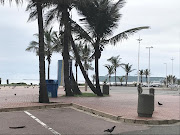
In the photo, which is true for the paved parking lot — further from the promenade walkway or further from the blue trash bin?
the blue trash bin

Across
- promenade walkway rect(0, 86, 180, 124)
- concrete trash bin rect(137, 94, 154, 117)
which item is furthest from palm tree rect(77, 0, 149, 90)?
concrete trash bin rect(137, 94, 154, 117)

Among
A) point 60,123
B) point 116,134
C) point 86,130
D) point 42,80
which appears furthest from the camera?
point 42,80

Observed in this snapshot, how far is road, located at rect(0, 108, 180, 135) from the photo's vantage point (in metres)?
7.10

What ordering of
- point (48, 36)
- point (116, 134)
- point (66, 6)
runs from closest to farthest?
point (116, 134) → point (66, 6) → point (48, 36)

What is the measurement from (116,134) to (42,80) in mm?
7407

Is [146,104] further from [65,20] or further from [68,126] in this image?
[65,20]

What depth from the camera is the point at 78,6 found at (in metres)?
18.4

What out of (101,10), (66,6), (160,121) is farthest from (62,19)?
(160,121)

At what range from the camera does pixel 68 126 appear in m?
7.77

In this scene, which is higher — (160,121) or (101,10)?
(101,10)

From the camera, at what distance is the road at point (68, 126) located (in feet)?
23.3

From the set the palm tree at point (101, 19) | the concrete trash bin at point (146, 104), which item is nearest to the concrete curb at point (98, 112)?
the concrete trash bin at point (146, 104)

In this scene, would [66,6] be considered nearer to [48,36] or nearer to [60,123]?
[60,123]

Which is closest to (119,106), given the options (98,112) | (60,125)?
(98,112)
